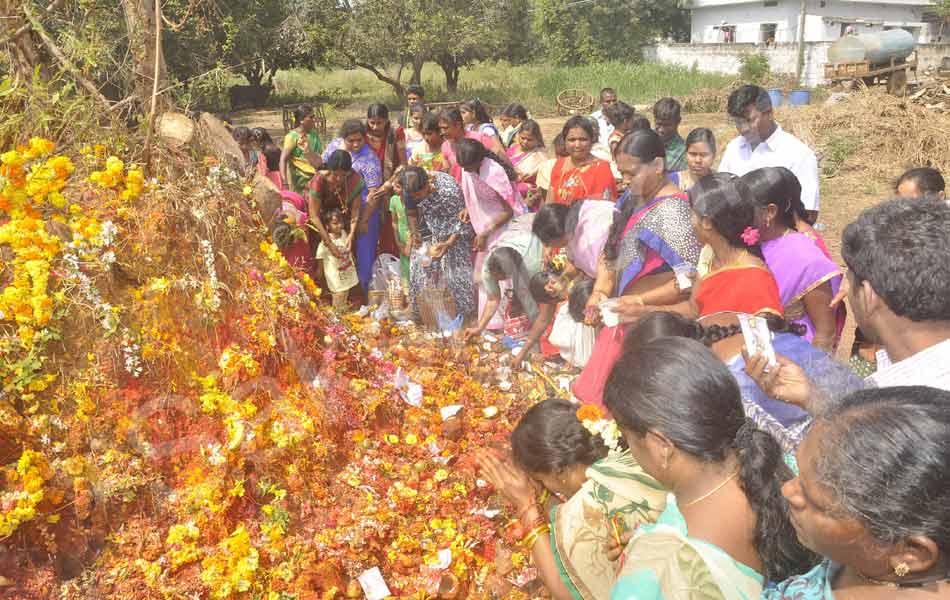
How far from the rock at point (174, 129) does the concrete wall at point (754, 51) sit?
2742 centimetres

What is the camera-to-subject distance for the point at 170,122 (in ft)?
11.3

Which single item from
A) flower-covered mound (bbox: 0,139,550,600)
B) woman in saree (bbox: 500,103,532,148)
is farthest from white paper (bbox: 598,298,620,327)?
woman in saree (bbox: 500,103,532,148)

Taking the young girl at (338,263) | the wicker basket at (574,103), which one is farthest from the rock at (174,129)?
the wicker basket at (574,103)

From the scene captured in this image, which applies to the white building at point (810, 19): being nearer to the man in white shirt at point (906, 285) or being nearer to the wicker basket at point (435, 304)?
the wicker basket at point (435, 304)

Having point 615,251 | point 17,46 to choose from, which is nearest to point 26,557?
point 17,46

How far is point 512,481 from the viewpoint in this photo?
2.70 meters

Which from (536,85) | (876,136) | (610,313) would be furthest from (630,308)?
(536,85)

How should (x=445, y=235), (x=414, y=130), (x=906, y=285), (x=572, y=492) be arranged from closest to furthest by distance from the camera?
(x=906, y=285) < (x=572, y=492) < (x=445, y=235) < (x=414, y=130)

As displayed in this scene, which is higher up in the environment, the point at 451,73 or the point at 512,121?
the point at 512,121

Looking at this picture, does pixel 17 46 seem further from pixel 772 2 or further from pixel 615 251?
pixel 772 2

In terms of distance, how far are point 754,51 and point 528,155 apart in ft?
87.0

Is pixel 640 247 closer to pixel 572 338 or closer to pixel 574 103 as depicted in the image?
pixel 572 338

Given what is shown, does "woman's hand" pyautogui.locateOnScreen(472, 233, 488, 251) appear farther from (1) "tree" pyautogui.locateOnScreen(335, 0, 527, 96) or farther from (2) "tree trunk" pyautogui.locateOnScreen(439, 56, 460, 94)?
(2) "tree trunk" pyautogui.locateOnScreen(439, 56, 460, 94)

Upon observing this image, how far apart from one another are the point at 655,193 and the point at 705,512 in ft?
8.32
